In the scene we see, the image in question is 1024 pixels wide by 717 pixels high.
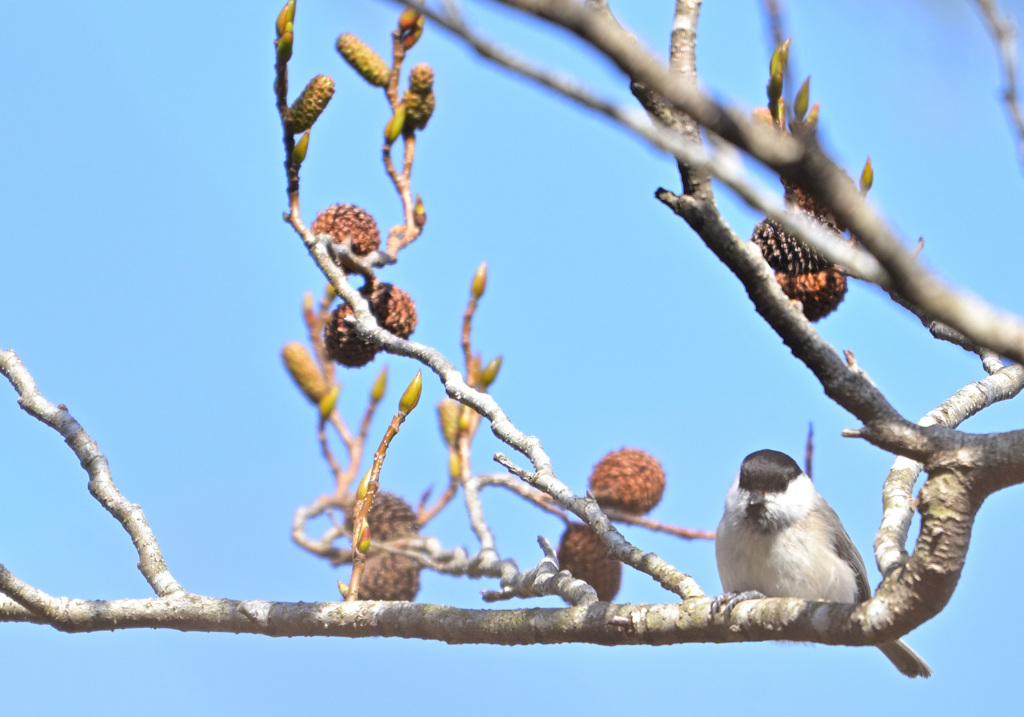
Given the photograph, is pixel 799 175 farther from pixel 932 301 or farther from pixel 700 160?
pixel 932 301

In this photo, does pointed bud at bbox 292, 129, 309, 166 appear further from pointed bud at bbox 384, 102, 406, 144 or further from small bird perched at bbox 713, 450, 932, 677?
small bird perched at bbox 713, 450, 932, 677

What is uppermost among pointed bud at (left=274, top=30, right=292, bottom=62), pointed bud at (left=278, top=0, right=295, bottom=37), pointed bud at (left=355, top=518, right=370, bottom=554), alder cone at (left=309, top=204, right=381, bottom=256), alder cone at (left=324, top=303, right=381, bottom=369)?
pointed bud at (left=278, top=0, right=295, bottom=37)

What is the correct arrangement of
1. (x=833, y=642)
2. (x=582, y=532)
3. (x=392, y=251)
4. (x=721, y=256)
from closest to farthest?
(x=721, y=256) < (x=833, y=642) < (x=392, y=251) < (x=582, y=532)

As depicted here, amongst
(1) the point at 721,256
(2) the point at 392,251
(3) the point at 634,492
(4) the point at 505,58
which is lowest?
(4) the point at 505,58

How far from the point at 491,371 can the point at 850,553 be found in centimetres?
201

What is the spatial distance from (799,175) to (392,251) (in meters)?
2.52

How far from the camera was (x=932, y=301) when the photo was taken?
109cm

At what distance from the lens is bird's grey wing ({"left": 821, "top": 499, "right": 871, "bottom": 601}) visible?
4219mm

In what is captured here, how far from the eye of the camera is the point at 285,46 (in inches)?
114

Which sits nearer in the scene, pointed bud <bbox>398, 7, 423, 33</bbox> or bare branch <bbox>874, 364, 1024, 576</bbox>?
bare branch <bbox>874, 364, 1024, 576</bbox>

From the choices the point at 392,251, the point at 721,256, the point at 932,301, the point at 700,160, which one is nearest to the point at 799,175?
the point at 700,160

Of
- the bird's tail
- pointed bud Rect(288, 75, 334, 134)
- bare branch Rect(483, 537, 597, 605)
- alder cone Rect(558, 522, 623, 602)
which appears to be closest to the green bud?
pointed bud Rect(288, 75, 334, 134)

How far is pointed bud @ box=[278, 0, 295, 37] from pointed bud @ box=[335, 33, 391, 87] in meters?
0.53

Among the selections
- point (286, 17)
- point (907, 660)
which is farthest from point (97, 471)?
point (907, 660)
